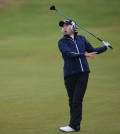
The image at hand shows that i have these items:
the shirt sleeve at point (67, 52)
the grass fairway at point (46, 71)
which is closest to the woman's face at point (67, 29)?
the shirt sleeve at point (67, 52)

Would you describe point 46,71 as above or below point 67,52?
below

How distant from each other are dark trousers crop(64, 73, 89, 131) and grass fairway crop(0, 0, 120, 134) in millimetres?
288

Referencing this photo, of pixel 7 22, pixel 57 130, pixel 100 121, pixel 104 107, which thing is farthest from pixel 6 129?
pixel 7 22

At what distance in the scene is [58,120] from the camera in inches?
552

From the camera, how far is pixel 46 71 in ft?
80.6

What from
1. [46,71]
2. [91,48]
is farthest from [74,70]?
[46,71]

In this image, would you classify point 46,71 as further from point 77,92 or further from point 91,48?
point 77,92

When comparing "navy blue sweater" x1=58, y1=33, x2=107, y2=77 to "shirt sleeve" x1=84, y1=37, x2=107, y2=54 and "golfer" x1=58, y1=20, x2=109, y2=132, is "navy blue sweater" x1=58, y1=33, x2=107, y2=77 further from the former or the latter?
"shirt sleeve" x1=84, y1=37, x2=107, y2=54

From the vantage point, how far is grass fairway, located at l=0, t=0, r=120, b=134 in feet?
45.6

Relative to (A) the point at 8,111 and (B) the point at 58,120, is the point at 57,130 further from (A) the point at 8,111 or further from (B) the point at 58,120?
(A) the point at 8,111

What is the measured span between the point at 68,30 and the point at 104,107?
3946 millimetres

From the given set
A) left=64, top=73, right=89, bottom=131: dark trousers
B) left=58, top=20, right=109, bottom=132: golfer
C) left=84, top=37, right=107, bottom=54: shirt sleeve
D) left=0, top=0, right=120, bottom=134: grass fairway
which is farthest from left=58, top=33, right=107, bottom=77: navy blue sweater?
left=0, top=0, right=120, bottom=134: grass fairway

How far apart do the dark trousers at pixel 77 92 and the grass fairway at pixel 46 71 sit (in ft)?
0.94

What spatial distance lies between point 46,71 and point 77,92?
1243cm
